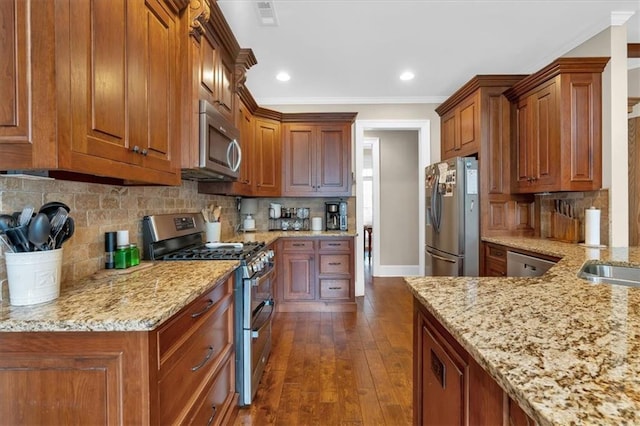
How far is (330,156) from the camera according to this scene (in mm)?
3906

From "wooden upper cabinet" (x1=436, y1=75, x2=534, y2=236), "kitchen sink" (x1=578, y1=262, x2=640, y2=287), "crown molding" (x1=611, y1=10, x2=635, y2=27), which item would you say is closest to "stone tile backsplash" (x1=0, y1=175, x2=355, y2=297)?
"kitchen sink" (x1=578, y1=262, x2=640, y2=287)

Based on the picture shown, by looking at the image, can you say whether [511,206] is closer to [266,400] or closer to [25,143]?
[266,400]

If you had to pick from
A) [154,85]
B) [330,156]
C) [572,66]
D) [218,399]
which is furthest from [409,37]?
[218,399]

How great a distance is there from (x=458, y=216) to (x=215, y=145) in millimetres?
2440

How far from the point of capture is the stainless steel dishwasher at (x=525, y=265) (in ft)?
7.59

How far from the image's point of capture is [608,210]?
2.46 meters

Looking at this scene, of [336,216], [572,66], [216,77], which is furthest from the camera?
[336,216]

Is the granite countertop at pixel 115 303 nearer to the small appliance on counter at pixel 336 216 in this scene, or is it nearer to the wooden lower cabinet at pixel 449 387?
the wooden lower cabinet at pixel 449 387

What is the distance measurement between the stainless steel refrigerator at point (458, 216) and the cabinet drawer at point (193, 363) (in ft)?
7.88

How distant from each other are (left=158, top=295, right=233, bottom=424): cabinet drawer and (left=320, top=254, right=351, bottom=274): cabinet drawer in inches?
77.3

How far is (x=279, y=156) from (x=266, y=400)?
2.73 meters

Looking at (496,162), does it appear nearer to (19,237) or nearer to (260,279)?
(260,279)

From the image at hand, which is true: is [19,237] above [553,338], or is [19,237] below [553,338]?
above

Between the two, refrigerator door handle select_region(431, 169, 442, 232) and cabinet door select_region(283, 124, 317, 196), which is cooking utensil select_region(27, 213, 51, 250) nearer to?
cabinet door select_region(283, 124, 317, 196)
